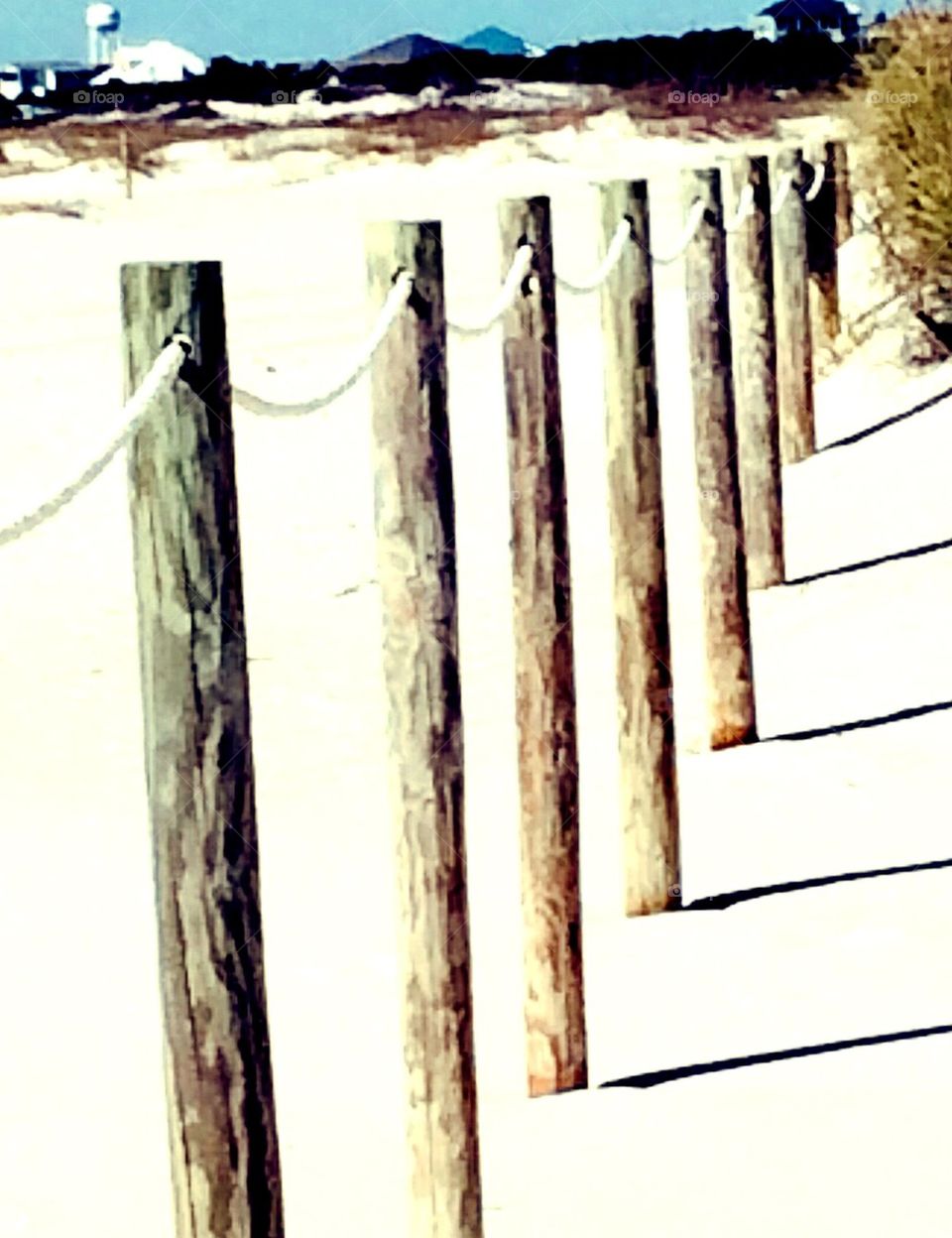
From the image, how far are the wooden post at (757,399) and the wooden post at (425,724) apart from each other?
453 centimetres

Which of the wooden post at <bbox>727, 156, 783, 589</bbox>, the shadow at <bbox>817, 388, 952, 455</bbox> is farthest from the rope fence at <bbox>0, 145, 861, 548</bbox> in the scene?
the shadow at <bbox>817, 388, 952, 455</bbox>

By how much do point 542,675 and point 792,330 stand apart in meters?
5.73

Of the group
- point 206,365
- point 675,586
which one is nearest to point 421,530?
point 206,365

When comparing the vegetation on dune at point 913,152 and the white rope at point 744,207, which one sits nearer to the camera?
the white rope at point 744,207

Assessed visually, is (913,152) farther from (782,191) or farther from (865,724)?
(865,724)

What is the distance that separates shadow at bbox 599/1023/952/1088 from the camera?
4.28 metres

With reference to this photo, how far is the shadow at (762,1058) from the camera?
4.28 m

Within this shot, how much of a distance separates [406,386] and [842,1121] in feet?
4.70

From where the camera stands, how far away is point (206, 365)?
8.68 ft

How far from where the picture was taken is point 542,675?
434 centimetres

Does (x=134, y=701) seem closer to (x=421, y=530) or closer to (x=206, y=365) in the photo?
(x=421, y=530)
